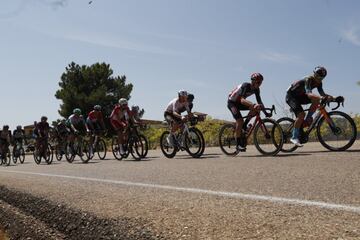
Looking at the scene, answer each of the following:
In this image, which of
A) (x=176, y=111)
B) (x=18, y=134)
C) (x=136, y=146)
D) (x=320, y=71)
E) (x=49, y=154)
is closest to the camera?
(x=320, y=71)

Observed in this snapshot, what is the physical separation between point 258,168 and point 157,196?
2.68m

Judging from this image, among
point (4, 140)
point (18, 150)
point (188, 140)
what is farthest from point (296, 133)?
point (4, 140)

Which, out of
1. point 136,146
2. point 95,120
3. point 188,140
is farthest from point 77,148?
point 188,140

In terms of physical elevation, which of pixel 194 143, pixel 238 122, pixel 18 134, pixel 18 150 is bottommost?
pixel 194 143

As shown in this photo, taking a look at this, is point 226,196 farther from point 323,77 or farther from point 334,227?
point 323,77

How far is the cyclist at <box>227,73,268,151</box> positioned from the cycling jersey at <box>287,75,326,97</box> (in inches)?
27.4

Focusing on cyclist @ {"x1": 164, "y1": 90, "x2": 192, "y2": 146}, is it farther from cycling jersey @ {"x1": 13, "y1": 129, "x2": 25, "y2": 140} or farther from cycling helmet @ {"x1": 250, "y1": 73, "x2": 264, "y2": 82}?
cycling jersey @ {"x1": 13, "y1": 129, "x2": 25, "y2": 140}

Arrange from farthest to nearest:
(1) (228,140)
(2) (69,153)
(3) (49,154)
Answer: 1. (3) (49,154)
2. (2) (69,153)
3. (1) (228,140)

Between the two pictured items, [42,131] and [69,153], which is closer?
[69,153]

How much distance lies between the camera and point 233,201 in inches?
162

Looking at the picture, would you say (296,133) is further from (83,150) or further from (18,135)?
(18,135)

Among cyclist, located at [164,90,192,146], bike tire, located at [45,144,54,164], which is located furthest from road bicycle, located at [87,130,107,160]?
cyclist, located at [164,90,192,146]

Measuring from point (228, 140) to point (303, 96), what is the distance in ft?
7.03

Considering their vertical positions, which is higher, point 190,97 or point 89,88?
point 89,88
